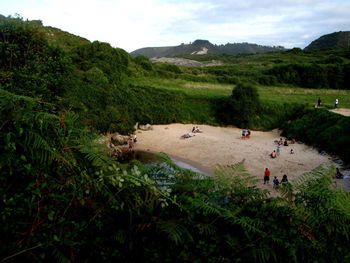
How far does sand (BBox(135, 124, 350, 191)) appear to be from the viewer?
75.4ft

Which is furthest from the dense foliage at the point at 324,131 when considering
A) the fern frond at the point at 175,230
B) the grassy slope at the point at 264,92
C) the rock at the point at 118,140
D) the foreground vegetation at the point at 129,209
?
the fern frond at the point at 175,230

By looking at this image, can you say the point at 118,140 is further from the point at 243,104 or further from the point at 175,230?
the point at 175,230

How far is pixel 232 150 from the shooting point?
27.3m

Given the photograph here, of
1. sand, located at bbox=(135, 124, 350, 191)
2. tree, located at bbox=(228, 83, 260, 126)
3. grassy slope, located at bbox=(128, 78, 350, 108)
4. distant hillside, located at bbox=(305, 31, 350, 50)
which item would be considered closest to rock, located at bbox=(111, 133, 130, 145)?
sand, located at bbox=(135, 124, 350, 191)

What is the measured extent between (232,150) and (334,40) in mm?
149933

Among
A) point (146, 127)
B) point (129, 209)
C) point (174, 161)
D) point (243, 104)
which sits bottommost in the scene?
point (174, 161)

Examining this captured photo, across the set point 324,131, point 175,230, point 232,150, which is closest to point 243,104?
point 324,131

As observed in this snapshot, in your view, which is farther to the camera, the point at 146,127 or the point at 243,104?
the point at 243,104

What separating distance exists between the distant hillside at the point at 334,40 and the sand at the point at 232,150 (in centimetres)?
12300

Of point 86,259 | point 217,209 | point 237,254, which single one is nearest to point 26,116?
point 86,259

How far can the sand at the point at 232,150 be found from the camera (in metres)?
23.0

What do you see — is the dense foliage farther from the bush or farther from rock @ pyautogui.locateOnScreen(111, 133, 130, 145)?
rock @ pyautogui.locateOnScreen(111, 133, 130, 145)

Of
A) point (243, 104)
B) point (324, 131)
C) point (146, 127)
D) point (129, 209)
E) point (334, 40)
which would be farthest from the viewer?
point (334, 40)

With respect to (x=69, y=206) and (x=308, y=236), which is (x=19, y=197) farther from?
A: (x=308, y=236)
